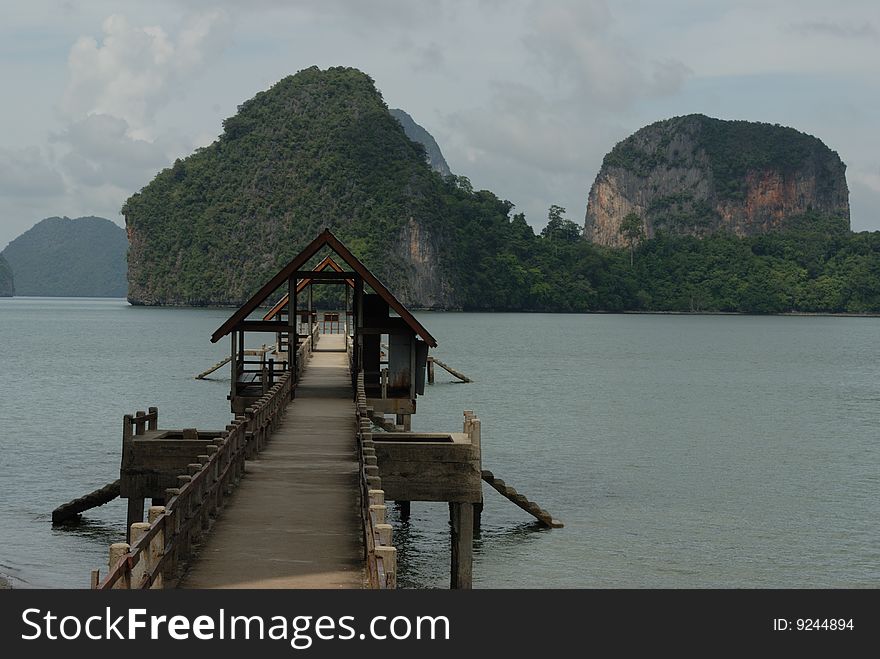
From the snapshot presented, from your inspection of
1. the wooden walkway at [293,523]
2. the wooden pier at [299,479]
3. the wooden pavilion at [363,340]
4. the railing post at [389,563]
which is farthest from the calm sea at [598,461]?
the railing post at [389,563]

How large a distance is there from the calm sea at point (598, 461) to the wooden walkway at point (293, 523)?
4.37 meters

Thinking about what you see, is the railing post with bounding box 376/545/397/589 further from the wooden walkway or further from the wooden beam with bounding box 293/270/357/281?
the wooden beam with bounding box 293/270/357/281

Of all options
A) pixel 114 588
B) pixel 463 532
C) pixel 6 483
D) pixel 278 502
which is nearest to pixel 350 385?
pixel 6 483

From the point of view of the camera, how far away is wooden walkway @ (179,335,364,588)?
1245cm

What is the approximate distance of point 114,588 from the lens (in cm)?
986

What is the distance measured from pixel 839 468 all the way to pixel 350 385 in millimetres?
17960

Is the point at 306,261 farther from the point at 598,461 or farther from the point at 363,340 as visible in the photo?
the point at 598,461

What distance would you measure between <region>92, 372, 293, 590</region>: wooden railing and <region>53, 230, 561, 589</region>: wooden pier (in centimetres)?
2

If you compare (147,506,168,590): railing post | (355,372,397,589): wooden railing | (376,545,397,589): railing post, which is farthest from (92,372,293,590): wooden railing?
(376,545,397,589): railing post

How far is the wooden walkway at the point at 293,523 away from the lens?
12.4m

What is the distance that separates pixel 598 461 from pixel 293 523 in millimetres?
26715

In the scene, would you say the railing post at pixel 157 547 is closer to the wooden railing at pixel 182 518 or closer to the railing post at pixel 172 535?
the wooden railing at pixel 182 518

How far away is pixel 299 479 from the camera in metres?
17.9

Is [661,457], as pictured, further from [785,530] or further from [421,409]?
[421,409]
